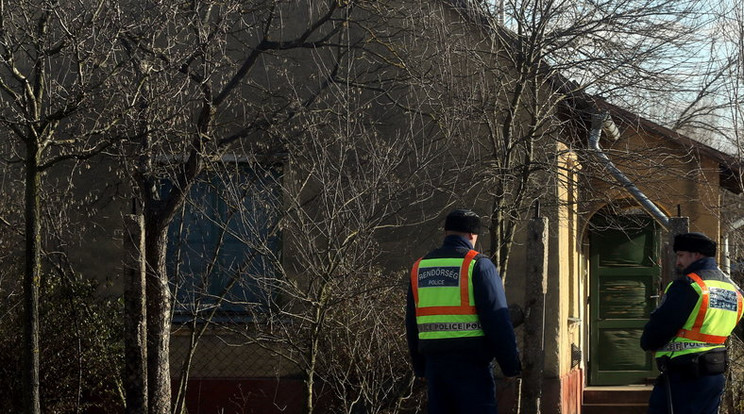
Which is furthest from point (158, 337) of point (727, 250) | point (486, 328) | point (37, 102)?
point (727, 250)

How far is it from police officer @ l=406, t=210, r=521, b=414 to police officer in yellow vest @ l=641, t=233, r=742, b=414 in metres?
1.22

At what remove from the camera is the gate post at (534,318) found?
6.80 m

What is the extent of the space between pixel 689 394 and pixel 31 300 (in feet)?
13.7

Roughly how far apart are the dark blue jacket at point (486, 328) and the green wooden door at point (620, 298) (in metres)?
7.24

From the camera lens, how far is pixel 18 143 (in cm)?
962

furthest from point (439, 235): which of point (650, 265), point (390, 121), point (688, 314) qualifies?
Answer: point (650, 265)

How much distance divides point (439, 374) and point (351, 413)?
180 cm

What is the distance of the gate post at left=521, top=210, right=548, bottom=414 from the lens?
22.3 feet

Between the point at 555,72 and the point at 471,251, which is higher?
the point at 555,72

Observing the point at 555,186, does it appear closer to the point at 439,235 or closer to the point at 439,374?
the point at 439,235

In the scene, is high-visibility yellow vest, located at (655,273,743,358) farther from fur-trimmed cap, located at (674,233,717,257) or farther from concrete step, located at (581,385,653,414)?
concrete step, located at (581,385,653,414)

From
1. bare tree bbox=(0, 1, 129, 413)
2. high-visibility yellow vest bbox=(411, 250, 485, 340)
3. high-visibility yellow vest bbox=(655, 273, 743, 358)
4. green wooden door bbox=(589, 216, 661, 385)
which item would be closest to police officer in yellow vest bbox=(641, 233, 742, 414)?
high-visibility yellow vest bbox=(655, 273, 743, 358)

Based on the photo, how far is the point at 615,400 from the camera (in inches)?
470

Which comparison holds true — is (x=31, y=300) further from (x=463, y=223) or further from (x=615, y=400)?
(x=615, y=400)
